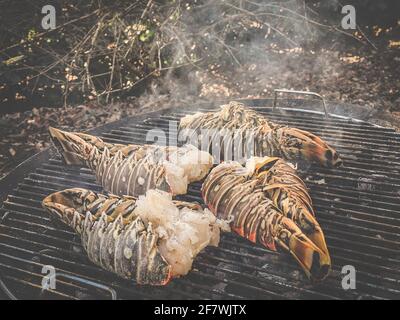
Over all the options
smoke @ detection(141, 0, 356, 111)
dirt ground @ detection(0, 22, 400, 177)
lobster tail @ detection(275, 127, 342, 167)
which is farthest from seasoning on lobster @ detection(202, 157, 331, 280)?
smoke @ detection(141, 0, 356, 111)

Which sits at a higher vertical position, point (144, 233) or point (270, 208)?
point (270, 208)

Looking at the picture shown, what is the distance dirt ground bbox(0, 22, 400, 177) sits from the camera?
267 inches

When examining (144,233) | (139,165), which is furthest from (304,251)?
(139,165)

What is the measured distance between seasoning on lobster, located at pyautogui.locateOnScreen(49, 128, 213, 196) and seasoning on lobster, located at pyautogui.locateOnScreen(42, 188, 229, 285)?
40cm

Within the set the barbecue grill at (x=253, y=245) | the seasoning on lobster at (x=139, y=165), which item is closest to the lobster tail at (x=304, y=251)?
the barbecue grill at (x=253, y=245)

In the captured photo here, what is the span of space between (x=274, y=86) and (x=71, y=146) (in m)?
4.84

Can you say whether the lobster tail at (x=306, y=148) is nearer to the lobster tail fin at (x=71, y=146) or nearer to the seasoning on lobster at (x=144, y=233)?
the seasoning on lobster at (x=144, y=233)

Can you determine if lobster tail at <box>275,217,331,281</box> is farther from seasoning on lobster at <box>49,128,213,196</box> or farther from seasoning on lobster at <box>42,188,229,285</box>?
seasoning on lobster at <box>49,128,213,196</box>

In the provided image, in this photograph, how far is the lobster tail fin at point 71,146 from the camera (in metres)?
4.21

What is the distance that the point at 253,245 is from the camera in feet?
10.9

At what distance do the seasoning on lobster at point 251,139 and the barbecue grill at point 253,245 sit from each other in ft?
0.63

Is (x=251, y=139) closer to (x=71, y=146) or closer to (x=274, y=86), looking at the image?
(x=71, y=146)

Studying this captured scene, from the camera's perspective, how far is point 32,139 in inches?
260
